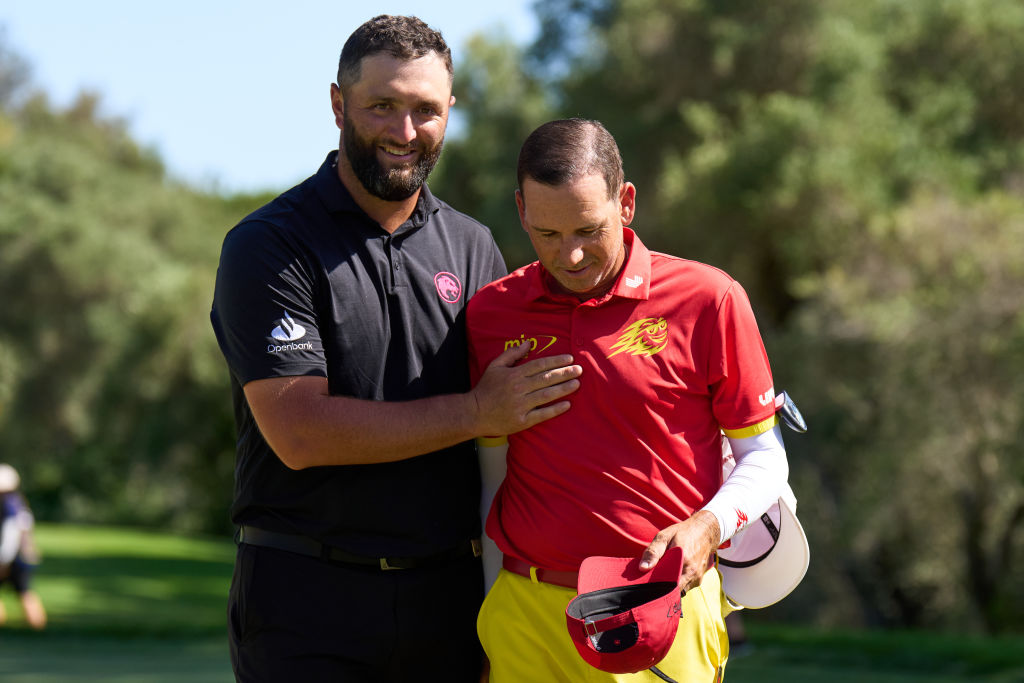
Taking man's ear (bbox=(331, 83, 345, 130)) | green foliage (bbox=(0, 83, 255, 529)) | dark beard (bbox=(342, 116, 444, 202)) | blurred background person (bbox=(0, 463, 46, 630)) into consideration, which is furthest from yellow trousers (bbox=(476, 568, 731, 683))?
green foliage (bbox=(0, 83, 255, 529))

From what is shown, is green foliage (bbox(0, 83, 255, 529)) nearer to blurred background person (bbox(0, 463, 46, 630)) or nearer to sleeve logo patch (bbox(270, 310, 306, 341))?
blurred background person (bbox(0, 463, 46, 630))

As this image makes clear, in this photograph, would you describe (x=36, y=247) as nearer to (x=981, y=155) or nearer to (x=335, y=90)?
(x=981, y=155)

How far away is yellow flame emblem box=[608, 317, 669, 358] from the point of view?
2.79 metres

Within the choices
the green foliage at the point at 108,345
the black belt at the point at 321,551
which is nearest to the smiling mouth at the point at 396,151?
the black belt at the point at 321,551

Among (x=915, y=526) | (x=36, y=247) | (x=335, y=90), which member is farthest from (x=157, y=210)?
(x=335, y=90)

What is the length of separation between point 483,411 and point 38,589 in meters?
17.7

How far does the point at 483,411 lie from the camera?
2852mm

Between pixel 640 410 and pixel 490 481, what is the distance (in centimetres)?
56

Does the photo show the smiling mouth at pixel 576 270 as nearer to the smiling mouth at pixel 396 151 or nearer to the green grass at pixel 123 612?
the smiling mouth at pixel 396 151

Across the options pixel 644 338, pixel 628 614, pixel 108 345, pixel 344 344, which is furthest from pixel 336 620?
pixel 108 345

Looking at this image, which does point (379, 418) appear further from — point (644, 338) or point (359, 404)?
point (644, 338)

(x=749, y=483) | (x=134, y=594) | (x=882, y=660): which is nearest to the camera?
(x=749, y=483)

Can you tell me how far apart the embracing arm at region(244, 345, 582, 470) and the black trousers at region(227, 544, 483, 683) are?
348 millimetres

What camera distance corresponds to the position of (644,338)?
9.20ft
